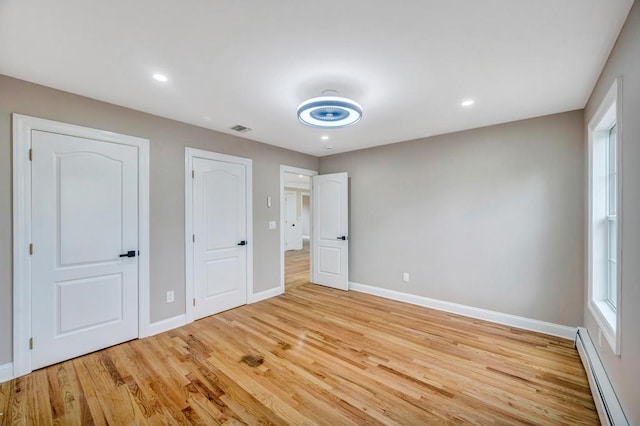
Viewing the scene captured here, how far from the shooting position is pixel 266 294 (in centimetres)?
425

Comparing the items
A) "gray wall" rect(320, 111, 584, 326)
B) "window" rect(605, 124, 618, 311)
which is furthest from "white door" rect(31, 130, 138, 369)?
"window" rect(605, 124, 618, 311)

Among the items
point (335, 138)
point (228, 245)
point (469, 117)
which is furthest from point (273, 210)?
point (469, 117)

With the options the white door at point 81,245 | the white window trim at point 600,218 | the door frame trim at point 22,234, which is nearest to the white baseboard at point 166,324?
the white door at point 81,245

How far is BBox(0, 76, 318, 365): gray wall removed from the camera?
7.12 feet

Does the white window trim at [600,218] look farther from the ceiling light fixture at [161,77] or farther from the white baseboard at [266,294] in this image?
the white baseboard at [266,294]

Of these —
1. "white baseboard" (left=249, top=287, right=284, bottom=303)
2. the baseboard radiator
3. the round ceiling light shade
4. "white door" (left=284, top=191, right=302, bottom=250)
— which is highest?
the round ceiling light shade

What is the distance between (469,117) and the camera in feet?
10.2

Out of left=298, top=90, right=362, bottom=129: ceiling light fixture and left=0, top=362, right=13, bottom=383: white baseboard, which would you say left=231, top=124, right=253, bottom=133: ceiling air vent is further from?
left=0, top=362, right=13, bottom=383: white baseboard

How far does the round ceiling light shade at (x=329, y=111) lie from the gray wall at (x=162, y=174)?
175 cm

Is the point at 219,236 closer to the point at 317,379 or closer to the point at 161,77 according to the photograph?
the point at 161,77

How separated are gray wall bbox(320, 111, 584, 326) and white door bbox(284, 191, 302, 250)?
5258mm

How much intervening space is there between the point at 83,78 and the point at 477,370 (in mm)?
4145

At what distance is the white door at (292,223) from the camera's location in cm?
965

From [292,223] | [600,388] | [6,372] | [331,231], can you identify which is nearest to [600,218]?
[600,388]
